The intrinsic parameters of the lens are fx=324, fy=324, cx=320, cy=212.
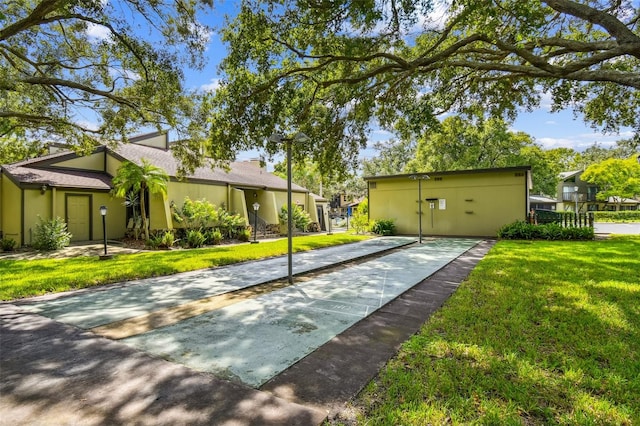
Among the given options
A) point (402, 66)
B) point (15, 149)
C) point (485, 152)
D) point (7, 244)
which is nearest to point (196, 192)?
point (7, 244)

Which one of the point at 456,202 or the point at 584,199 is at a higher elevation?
the point at 584,199

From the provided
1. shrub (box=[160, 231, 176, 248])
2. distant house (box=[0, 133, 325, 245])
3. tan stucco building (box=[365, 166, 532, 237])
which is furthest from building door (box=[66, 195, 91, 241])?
tan stucco building (box=[365, 166, 532, 237])

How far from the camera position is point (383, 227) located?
17969 millimetres

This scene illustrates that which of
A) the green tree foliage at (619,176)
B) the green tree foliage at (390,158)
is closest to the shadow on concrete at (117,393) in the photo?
the green tree foliage at (390,158)

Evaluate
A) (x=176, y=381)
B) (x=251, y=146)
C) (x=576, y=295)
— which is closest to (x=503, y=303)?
(x=576, y=295)

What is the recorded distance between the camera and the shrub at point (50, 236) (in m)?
11.8

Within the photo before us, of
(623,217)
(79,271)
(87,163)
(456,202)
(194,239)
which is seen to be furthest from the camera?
(623,217)

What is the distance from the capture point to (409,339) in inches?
137

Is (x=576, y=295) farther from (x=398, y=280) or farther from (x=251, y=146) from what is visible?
(x=251, y=146)

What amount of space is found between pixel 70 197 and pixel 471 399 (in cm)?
1657

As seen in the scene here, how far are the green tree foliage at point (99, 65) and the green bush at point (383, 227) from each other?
1052 centimetres

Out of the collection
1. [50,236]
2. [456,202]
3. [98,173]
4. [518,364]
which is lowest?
[518,364]

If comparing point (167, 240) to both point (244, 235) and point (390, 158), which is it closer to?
point (244, 235)

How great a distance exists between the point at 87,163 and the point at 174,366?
1626 centimetres
